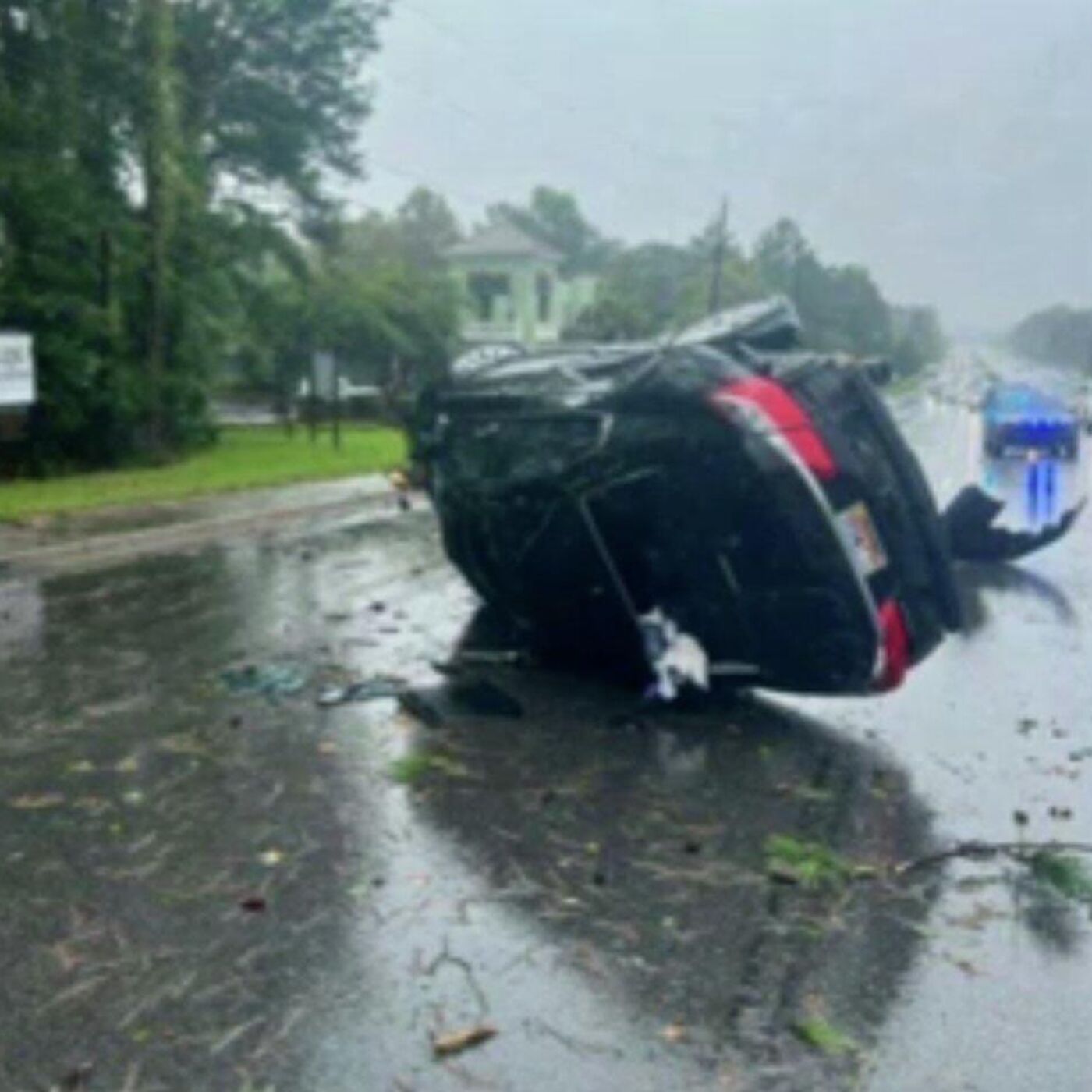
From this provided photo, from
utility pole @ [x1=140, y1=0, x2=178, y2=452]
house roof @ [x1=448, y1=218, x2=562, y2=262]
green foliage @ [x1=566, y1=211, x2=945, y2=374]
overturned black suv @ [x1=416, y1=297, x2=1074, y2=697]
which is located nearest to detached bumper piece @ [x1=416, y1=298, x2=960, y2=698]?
overturned black suv @ [x1=416, y1=297, x2=1074, y2=697]

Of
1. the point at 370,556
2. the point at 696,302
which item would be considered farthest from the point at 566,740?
the point at 696,302

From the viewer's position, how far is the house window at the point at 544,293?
6781 cm

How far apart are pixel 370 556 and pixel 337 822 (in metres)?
7.85

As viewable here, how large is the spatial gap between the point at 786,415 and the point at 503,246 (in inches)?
2453

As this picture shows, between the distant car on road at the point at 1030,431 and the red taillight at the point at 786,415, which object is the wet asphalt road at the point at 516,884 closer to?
the red taillight at the point at 786,415

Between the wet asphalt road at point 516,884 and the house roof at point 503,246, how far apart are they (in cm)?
6002

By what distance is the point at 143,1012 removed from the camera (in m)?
3.56

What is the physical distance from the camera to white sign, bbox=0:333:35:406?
54.8 ft

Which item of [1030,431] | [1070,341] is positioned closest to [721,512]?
[1030,431]

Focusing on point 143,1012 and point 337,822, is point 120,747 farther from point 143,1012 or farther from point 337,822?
point 143,1012

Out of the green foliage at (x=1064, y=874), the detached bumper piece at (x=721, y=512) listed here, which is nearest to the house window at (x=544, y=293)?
the detached bumper piece at (x=721, y=512)

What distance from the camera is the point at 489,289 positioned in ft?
220

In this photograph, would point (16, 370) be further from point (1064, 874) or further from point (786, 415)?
point (1064, 874)

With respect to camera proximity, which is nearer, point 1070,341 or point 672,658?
point 672,658
